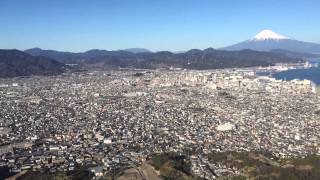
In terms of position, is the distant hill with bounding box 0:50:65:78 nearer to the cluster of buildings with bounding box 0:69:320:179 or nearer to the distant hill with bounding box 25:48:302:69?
the distant hill with bounding box 25:48:302:69

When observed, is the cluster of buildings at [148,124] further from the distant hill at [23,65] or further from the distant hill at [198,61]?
the distant hill at [198,61]

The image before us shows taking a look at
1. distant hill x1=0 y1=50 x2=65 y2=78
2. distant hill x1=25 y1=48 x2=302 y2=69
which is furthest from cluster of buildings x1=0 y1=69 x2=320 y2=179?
distant hill x1=25 y1=48 x2=302 y2=69

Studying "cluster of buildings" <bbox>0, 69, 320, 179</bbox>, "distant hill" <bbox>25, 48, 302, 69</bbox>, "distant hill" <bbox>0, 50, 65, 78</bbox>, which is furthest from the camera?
"distant hill" <bbox>25, 48, 302, 69</bbox>

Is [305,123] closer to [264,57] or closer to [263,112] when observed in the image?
[263,112]

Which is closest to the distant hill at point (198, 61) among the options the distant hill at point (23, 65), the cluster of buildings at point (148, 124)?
the distant hill at point (23, 65)

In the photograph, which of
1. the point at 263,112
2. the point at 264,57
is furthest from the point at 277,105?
the point at 264,57

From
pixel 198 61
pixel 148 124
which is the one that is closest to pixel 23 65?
pixel 198 61

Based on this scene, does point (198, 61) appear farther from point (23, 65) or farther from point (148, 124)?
point (148, 124)
